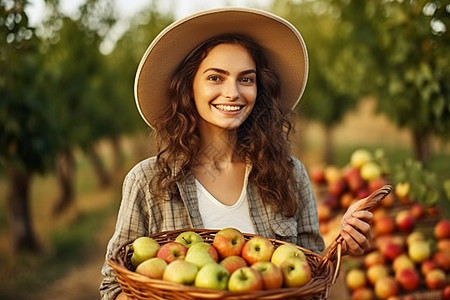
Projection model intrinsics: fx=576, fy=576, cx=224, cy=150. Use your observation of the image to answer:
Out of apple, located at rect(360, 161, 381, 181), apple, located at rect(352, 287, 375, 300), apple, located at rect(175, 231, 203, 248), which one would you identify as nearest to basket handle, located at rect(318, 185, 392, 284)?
apple, located at rect(175, 231, 203, 248)

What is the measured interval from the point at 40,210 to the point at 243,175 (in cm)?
1359

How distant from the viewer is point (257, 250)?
169cm

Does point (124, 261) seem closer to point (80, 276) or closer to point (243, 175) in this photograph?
point (243, 175)

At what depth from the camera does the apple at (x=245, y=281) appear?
1.42 meters

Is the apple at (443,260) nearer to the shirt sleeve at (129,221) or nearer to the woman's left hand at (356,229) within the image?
the woman's left hand at (356,229)

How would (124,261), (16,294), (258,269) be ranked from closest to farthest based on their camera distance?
(258,269) < (124,261) < (16,294)

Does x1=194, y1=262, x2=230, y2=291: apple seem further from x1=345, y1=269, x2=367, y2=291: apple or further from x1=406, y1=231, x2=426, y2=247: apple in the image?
x1=406, y1=231, x2=426, y2=247: apple

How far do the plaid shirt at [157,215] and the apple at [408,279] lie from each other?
61.1 inches

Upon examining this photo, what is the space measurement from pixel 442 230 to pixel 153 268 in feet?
8.81

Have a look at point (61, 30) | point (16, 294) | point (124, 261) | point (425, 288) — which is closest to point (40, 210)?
point (61, 30)

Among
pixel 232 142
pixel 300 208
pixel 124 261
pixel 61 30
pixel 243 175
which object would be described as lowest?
pixel 124 261

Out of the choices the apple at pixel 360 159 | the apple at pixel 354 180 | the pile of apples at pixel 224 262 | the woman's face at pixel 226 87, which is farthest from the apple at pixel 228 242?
the apple at pixel 360 159

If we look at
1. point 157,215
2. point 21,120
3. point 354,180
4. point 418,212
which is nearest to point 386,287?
point 418,212

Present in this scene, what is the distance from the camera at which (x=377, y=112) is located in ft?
38.2
